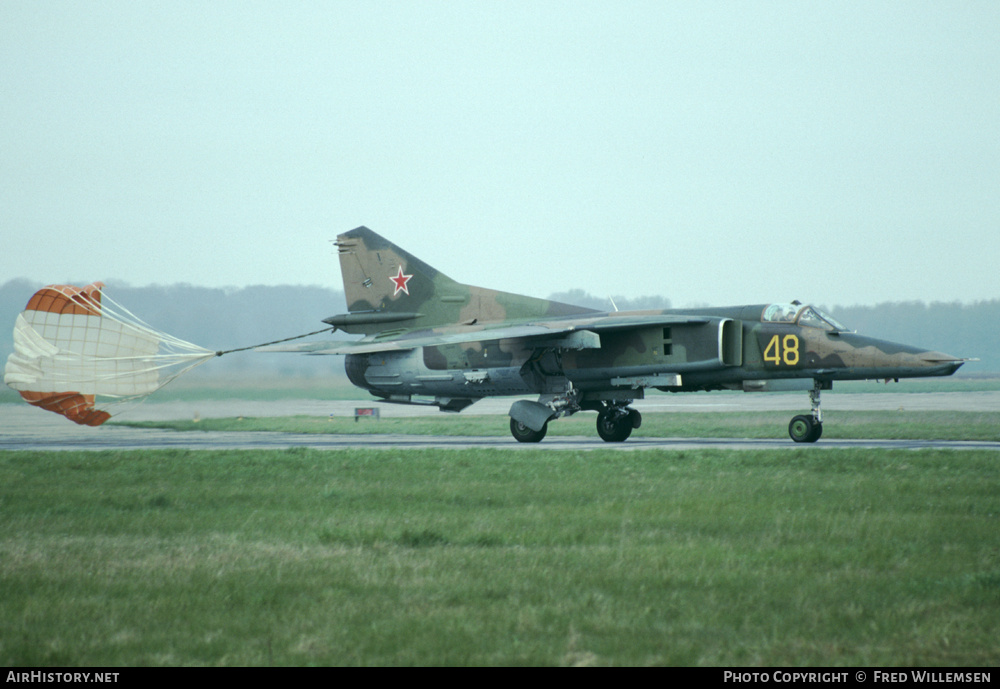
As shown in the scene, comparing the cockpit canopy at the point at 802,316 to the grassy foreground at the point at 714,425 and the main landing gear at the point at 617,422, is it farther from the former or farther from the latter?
the main landing gear at the point at 617,422

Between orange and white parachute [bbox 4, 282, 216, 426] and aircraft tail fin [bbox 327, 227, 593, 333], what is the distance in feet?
21.0

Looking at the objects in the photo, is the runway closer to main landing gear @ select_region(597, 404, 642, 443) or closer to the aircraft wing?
main landing gear @ select_region(597, 404, 642, 443)

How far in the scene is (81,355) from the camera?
62.4 feet

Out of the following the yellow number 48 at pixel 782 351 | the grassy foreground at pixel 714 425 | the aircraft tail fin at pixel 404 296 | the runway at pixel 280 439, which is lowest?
the grassy foreground at pixel 714 425

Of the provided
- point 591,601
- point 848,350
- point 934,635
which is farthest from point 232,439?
point 934,635

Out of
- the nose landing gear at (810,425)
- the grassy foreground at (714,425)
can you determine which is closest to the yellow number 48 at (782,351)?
the nose landing gear at (810,425)

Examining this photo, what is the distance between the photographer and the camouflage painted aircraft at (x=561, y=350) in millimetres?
19625

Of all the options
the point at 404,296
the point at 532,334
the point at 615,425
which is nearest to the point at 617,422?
the point at 615,425

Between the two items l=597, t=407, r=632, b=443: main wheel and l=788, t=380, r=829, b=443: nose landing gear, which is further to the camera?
l=597, t=407, r=632, b=443: main wheel

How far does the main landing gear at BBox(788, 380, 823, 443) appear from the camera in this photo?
64.5 ft

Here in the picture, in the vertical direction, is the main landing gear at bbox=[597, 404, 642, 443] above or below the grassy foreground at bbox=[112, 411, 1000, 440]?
above

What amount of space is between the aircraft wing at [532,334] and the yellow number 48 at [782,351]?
149 cm

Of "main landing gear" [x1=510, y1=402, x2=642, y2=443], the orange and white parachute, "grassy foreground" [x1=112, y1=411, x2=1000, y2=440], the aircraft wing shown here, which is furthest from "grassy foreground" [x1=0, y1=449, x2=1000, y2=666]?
"grassy foreground" [x1=112, y1=411, x2=1000, y2=440]

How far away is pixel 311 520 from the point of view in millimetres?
9656
